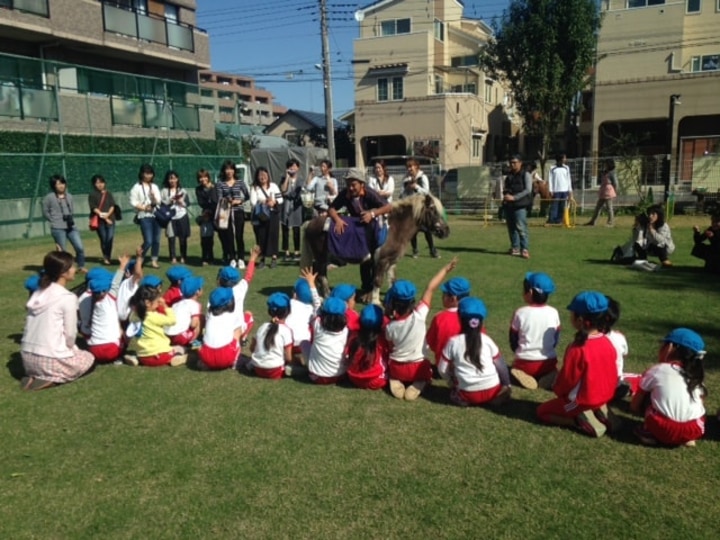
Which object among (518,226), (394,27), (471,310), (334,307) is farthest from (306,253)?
(394,27)

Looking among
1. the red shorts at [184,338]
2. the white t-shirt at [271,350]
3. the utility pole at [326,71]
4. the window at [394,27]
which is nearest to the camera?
the white t-shirt at [271,350]

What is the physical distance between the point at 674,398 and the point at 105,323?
5.09m

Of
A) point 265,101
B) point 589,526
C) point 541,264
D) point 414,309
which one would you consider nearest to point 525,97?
point 541,264

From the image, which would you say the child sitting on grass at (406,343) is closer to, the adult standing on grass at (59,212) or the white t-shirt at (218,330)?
the white t-shirt at (218,330)

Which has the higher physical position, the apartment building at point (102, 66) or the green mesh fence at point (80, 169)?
the apartment building at point (102, 66)

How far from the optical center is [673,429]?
3830mm

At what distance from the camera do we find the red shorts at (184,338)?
19.8 feet

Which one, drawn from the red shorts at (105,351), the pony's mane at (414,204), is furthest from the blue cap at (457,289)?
the red shorts at (105,351)

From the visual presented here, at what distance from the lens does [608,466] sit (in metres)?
3.71

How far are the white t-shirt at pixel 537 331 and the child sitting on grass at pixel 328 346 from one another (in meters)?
1.58

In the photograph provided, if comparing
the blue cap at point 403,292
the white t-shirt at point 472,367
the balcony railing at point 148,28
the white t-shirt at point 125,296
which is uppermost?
the balcony railing at point 148,28

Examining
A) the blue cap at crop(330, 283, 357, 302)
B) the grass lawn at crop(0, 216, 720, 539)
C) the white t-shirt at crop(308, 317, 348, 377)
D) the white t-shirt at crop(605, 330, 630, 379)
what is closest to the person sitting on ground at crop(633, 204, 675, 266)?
the grass lawn at crop(0, 216, 720, 539)

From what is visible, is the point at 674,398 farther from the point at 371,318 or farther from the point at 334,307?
the point at 334,307

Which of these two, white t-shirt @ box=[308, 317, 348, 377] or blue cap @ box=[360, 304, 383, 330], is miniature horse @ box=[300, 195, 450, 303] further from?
blue cap @ box=[360, 304, 383, 330]
